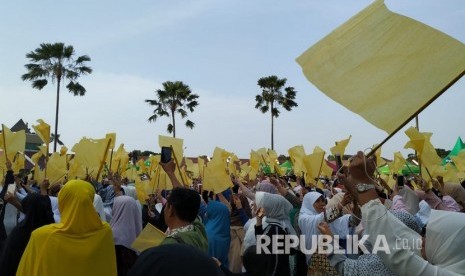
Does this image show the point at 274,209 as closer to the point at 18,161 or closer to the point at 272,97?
the point at 18,161

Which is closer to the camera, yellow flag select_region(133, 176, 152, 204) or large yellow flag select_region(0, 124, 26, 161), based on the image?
yellow flag select_region(133, 176, 152, 204)

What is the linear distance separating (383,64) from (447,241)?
3.34 ft

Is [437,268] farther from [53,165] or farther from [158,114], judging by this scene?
[158,114]

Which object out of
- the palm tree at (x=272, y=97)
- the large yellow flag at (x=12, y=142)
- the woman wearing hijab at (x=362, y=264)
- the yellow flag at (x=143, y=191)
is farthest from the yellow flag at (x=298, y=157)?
the palm tree at (x=272, y=97)

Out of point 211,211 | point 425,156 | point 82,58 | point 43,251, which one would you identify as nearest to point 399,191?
point 425,156

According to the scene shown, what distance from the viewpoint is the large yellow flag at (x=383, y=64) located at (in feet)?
8.37

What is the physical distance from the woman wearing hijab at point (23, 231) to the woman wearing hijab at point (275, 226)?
6.35 ft

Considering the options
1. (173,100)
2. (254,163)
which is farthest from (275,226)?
(173,100)

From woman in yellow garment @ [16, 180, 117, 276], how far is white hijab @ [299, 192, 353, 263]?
2188 millimetres

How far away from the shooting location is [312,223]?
5547 mm

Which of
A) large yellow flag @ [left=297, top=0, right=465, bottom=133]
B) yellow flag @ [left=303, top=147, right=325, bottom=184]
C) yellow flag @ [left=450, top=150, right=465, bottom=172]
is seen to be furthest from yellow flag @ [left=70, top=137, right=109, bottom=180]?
yellow flag @ [left=450, top=150, right=465, bottom=172]

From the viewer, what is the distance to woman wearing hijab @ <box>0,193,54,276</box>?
4004 mm

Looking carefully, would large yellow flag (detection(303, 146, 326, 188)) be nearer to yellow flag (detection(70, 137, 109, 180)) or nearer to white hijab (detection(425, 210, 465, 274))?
yellow flag (detection(70, 137, 109, 180))

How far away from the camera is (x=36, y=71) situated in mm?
31531
